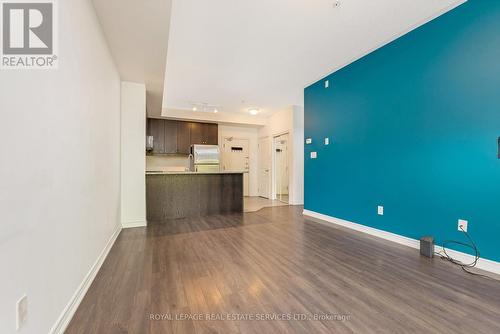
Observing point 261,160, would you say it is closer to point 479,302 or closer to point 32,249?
point 479,302

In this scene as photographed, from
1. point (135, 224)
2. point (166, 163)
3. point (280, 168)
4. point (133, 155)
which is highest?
point (133, 155)

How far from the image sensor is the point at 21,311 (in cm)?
98

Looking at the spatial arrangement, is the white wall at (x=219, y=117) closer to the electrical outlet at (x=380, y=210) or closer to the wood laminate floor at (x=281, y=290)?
the wood laminate floor at (x=281, y=290)

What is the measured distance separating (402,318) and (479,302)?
28.8 inches

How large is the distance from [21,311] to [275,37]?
340 centimetres

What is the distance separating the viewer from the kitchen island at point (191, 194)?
4.39 metres

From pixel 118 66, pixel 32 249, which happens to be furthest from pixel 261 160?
pixel 32 249

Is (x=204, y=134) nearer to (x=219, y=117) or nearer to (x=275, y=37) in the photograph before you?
(x=219, y=117)

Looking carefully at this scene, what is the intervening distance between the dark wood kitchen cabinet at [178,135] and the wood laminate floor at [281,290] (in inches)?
156

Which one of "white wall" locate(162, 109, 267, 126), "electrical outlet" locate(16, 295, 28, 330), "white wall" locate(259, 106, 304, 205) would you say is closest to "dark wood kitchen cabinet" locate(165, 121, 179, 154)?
"white wall" locate(162, 109, 267, 126)

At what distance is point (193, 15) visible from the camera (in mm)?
2535

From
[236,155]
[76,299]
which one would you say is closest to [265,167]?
[236,155]

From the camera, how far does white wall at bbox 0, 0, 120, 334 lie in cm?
92

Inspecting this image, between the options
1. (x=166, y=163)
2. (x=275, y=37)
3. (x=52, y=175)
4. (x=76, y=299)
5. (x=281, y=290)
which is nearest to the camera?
(x=52, y=175)
